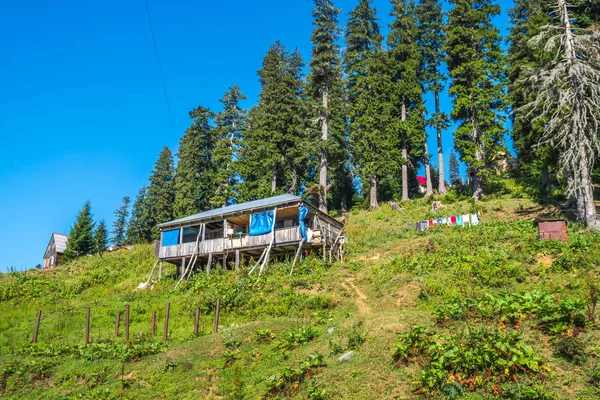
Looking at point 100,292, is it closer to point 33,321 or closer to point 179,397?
point 33,321

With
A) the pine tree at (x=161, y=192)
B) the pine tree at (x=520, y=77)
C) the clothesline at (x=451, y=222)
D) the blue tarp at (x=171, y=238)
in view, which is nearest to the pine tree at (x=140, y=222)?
the pine tree at (x=161, y=192)

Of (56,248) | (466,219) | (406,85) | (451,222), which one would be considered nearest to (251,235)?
(451,222)

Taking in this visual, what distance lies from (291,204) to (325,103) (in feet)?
56.7

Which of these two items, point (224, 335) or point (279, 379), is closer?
point (279, 379)

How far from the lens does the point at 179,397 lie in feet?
37.0

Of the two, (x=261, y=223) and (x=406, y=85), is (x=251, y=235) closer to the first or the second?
(x=261, y=223)

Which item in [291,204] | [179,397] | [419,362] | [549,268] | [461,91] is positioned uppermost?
[461,91]

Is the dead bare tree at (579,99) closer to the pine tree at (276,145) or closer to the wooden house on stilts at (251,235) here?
the wooden house on stilts at (251,235)

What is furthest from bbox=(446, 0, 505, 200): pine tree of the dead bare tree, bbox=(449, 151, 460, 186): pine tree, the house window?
bbox=(449, 151, 460, 186): pine tree

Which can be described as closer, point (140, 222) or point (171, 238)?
point (171, 238)

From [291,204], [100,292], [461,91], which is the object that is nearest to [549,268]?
[291,204]

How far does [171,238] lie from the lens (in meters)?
31.3

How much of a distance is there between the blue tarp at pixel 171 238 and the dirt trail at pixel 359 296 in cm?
1496

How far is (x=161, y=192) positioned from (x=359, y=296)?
43018 mm
